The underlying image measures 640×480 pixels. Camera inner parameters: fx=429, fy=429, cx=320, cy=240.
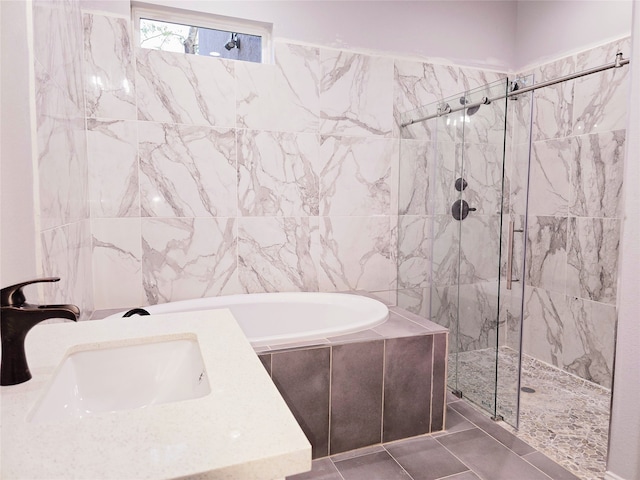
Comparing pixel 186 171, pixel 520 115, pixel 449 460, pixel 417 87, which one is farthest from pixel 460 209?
pixel 186 171

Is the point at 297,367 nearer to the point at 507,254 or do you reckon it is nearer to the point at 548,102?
the point at 507,254

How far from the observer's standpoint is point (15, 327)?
0.81 metres

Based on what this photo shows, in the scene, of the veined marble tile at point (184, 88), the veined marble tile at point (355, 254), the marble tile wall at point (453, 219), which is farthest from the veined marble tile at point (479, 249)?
the veined marble tile at point (184, 88)

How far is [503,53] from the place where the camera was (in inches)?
133

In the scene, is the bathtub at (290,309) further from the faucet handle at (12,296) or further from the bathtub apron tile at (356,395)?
the faucet handle at (12,296)

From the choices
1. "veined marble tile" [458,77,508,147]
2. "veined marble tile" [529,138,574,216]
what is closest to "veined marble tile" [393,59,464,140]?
"veined marble tile" [458,77,508,147]

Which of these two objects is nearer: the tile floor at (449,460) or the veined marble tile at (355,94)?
the tile floor at (449,460)

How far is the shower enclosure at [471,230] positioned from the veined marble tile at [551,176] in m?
0.25

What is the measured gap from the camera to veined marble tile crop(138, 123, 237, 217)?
8.33ft

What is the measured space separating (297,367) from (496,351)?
1.14 m

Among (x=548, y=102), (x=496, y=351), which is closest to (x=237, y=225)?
(x=496, y=351)

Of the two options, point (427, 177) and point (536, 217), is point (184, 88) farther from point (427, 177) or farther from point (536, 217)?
point (536, 217)

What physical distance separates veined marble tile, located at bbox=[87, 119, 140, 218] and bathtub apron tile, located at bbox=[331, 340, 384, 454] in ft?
4.96

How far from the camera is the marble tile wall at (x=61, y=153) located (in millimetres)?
1355
